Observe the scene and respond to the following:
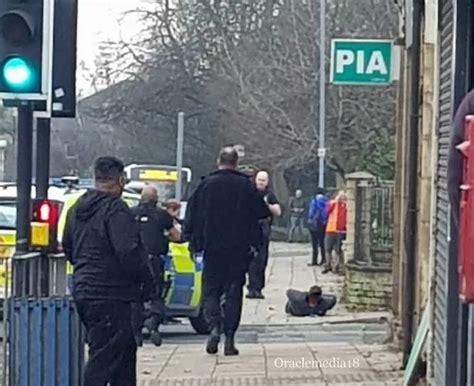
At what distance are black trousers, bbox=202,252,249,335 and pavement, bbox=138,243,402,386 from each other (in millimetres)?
395

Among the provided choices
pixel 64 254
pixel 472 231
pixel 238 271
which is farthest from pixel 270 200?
pixel 472 231

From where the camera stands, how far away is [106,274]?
8.42 metres

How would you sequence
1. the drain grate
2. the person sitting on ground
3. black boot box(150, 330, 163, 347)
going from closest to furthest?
the drain grate, black boot box(150, 330, 163, 347), the person sitting on ground

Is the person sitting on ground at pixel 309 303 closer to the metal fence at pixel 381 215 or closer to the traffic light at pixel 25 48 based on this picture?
the metal fence at pixel 381 215

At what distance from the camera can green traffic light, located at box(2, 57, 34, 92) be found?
841 cm

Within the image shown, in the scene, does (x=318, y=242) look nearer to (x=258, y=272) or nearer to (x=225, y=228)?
(x=258, y=272)

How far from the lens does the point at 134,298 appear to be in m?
8.52

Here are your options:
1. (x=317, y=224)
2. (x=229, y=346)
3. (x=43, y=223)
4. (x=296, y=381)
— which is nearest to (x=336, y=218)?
(x=317, y=224)

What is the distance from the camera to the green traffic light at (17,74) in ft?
27.6

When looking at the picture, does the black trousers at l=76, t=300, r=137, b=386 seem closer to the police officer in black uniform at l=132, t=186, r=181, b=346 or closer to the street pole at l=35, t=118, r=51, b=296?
the street pole at l=35, t=118, r=51, b=296

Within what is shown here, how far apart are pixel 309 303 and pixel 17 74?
34.3ft

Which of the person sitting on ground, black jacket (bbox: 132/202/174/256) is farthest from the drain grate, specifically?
the person sitting on ground

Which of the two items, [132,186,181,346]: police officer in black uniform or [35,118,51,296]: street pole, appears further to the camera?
[132,186,181,346]: police officer in black uniform

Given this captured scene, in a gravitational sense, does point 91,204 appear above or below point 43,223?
above
